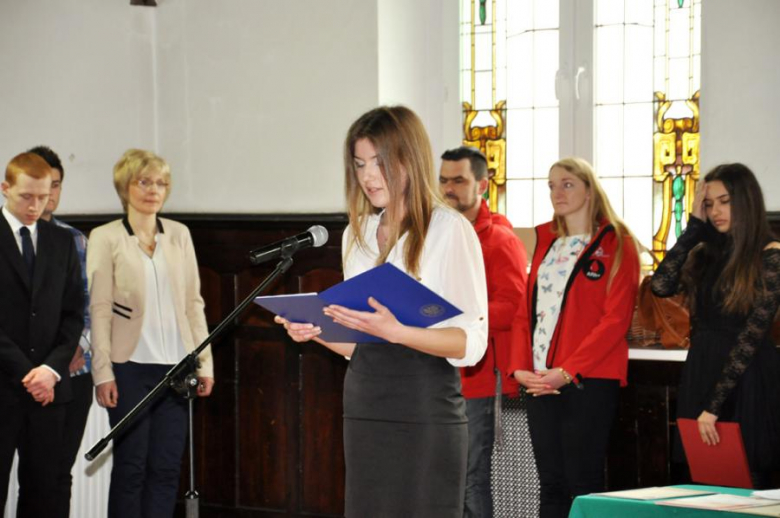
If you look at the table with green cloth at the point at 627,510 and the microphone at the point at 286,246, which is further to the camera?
the microphone at the point at 286,246

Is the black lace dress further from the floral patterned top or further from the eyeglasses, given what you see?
the eyeglasses

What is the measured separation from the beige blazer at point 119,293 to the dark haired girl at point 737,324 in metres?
2.02

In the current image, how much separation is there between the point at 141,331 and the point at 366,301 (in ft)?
7.19

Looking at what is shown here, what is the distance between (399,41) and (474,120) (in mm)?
553

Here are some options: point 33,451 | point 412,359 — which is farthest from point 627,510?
point 33,451

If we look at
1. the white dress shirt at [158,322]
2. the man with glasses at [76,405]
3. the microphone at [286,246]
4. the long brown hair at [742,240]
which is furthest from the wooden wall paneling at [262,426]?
the microphone at [286,246]

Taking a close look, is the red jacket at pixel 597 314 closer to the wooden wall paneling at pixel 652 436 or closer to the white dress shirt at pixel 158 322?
the wooden wall paneling at pixel 652 436

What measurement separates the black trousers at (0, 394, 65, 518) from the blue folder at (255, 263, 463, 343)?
174 centimetres

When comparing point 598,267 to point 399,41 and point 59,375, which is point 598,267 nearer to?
point 399,41

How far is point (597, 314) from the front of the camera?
12.7 feet

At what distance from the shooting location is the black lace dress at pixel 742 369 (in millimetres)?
3496

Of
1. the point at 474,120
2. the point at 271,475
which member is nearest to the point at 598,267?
the point at 474,120

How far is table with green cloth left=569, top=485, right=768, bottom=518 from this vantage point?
7.05 feet

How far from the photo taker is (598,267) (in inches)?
153
